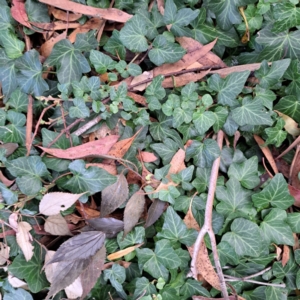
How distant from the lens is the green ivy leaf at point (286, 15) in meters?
1.15

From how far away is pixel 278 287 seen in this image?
1.19 metres

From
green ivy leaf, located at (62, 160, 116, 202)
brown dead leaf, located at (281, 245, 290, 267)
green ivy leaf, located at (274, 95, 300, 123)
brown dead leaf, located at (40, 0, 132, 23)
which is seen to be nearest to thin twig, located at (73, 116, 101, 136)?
green ivy leaf, located at (62, 160, 116, 202)

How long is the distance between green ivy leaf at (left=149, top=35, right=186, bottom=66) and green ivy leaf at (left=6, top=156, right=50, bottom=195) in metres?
0.48

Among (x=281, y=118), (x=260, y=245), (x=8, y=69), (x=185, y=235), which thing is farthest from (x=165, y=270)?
(x=8, y=69)

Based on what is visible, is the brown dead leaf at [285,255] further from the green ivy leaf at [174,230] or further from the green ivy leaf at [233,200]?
the green ivy leaf at [174,230]

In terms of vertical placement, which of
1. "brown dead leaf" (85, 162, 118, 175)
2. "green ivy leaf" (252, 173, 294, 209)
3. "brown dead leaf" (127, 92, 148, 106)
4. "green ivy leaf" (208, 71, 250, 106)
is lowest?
"green ivy leaf" (252, 173, 294, 209)

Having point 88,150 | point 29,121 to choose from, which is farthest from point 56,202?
point 29,121

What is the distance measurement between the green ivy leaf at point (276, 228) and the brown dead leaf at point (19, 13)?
989 millimetres

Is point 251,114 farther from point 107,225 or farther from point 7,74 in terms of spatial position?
point 7,74

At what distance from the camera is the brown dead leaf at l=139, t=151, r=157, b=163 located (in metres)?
1.23

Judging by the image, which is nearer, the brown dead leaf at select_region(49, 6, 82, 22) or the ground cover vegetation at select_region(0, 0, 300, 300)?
the ground cover vegetation at select_region(0, 0, 300, 300)

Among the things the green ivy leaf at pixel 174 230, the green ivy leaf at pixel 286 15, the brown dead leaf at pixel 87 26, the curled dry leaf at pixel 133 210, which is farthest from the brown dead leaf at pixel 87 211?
the green ivy leaf at pixel 286 15

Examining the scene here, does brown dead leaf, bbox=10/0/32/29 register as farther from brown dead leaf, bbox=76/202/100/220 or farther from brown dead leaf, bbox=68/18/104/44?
brown dead leaf, bbox=76/202/100/220

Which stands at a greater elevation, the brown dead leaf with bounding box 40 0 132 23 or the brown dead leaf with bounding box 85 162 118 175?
the brown dead leaf with bounding box 40 0 132 23
